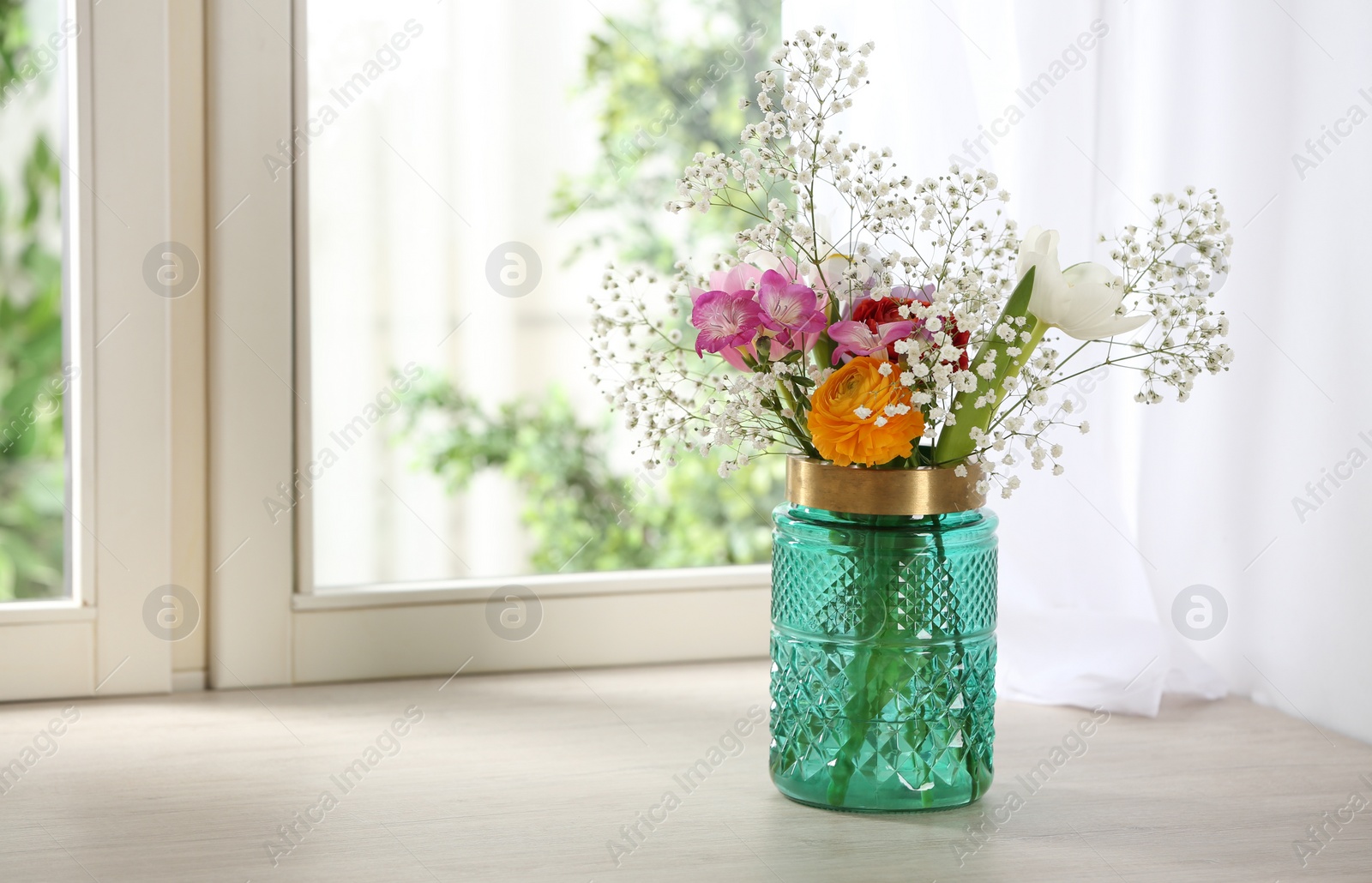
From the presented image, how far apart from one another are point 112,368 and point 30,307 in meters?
0.12

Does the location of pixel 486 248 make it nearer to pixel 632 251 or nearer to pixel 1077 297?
pixel 632 251

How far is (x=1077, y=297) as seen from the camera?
2.79ft

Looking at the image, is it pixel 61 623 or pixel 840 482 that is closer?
pixel 840 482

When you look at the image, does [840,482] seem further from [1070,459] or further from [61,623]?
[61,623]

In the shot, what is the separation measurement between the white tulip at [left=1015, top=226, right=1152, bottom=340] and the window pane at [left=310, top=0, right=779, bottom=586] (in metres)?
0.62

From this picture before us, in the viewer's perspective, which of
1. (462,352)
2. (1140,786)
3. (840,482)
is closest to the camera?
(840,482)

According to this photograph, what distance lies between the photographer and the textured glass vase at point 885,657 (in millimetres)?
896

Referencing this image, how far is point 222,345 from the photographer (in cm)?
122

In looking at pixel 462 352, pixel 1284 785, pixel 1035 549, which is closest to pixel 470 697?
pixel 462 352

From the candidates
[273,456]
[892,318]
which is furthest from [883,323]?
[273,456]

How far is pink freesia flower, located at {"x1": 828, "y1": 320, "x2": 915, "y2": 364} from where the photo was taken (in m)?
0.85

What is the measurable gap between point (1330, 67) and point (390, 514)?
40.7 inches

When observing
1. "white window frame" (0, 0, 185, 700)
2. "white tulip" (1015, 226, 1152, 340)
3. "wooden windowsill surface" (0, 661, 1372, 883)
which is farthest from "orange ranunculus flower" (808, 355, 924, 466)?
"white window frame" (0, 0, 185, 700)

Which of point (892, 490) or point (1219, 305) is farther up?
point (1219, 305)
